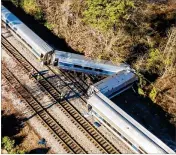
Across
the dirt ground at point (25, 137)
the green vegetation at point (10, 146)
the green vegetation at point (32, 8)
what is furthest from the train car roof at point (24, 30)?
the green vegetation at point (10, 146)

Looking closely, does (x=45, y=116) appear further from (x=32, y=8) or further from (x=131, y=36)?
(x=32, y=8)

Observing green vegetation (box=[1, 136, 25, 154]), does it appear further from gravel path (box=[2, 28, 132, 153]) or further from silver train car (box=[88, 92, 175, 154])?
silver train car (box=[88, 92, 175, 154])

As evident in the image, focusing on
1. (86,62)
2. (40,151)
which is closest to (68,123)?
(40,151)

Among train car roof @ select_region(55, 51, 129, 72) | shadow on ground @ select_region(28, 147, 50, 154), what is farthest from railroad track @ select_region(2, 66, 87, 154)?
train car roof @ select_region(55, 51, 129, 72)

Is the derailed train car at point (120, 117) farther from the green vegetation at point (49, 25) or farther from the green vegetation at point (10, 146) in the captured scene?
the green vegetation at point (49, 25)

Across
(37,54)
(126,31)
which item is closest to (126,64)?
(126,31)
